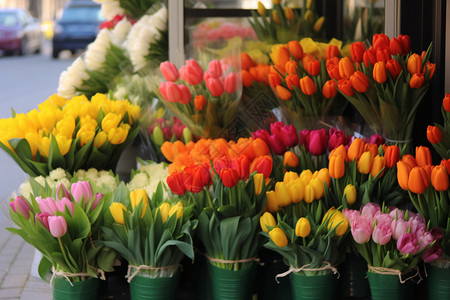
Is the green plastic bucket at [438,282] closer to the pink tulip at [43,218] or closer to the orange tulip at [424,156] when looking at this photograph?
the orange tulip at [424,156]

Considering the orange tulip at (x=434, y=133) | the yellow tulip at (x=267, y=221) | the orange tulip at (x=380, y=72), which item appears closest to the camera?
the yellow tulip at (x=267, y=221)

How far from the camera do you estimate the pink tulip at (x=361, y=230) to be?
1.87m

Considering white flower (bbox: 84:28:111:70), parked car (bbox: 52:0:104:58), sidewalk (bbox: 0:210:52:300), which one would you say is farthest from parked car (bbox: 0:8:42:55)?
white flower (bbox: 84:28:111:70)

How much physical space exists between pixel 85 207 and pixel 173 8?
1.68m

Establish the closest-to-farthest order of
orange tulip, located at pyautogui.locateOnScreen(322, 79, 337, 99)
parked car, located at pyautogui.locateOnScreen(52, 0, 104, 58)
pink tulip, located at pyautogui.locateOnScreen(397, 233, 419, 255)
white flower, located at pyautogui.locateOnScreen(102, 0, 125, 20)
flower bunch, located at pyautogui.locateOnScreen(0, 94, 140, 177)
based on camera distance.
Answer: pink tulip, located at pyautogui.locateOnScreen(397, 233, 419, 255) < flower bunch, located at pyautogui.locateOnScreen(0, 94, 140, 177) < orange tulip, located at pyautogui.locateOnScreen(322, 79, 337, 99) < white flower, located at pyautogui.locateOnScreen(102, 0, 125, 20) < parked car, located at pyautogui.locateOnScreen(52, 0, 104, 58)

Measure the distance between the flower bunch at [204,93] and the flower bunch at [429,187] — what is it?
0.84m

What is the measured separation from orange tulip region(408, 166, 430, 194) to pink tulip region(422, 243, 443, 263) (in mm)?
155

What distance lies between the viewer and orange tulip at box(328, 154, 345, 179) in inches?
81.0

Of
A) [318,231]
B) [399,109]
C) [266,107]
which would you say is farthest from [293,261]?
[266,107]

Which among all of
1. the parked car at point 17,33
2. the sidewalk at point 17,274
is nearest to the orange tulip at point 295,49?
the sidewalk at point 17,274

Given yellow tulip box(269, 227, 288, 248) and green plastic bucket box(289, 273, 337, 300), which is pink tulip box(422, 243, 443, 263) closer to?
green plastic bucket box(289, 273, 337, 300)

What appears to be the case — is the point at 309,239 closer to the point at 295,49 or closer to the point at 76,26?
the point at 295,49

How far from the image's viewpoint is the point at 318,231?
6.24ft

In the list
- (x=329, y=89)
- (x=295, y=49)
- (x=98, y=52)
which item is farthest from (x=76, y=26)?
(x=329, y=89)
